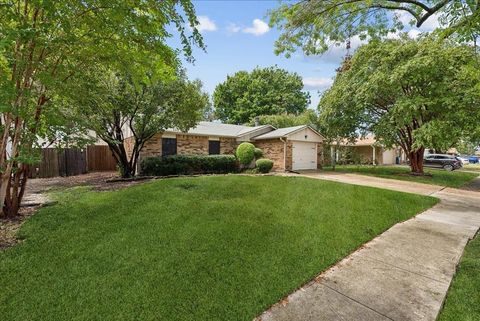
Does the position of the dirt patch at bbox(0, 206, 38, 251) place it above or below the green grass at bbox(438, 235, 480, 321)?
above

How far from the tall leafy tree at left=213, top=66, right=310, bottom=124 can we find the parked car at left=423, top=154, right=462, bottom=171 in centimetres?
1798

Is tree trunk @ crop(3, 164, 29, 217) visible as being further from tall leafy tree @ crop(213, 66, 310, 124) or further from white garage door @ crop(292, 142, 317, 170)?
tall leafy tree @ crop(213, 66, 310, 124)

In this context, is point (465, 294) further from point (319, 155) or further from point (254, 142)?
point (319, 155)

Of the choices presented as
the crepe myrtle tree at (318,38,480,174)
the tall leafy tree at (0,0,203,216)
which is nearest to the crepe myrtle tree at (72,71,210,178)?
the tall leafy tree at (0,0,203,216)

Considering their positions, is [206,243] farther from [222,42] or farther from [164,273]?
[222,42]

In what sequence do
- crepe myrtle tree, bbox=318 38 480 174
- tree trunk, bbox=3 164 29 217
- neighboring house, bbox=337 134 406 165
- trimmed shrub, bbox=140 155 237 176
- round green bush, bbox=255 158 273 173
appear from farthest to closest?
neighboring house, bbox=337 134 406 165
round green bush, bbox=255 158 273 173
trimmed shrub, bbox=140 155 237 176
crepe myrtle tree, bbox=318 38 480 174
tree trunk, bbox=3 164 29 217

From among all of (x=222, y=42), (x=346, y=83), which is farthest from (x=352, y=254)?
(x=346, y=83)

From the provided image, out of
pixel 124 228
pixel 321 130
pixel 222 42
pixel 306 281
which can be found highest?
pixel 222 42

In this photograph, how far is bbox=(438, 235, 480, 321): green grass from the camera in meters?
2.66

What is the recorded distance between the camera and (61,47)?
4.71 meters

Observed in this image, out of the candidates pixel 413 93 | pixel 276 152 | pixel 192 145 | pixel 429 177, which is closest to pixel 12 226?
pixel 192 145

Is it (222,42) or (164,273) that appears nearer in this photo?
(164,273)

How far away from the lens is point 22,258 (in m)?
3.68

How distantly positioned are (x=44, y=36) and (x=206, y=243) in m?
4.31
